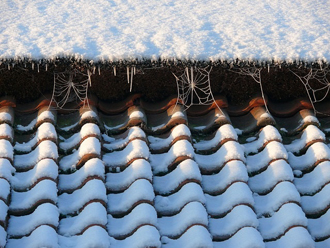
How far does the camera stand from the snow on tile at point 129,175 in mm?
3795

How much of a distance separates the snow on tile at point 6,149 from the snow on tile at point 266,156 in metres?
1.90

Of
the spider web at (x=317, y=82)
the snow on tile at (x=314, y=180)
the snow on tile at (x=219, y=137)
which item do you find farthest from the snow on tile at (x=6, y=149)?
the spider web at (x=317, y=82)

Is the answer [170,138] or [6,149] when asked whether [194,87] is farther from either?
[6,149]

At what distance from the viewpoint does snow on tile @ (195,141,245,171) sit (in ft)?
13.2

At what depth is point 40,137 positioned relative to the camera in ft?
13.5

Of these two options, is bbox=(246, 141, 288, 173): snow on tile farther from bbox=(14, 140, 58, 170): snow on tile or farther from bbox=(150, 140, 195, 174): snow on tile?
bbox=(14, 140, 58, 170): snow on tile

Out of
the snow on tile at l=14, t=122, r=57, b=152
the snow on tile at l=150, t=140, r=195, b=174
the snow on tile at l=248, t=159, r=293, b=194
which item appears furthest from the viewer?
the snow on tile at l=14, t=122, r=57, b=152

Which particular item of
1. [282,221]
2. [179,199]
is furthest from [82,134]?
[282,221]

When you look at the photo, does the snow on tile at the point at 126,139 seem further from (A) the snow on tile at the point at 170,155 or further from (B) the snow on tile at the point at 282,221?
(B) the snow on tile at the point at 282,221

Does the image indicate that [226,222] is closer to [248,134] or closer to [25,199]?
[248,134]

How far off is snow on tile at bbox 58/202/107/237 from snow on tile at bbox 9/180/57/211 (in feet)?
0.66

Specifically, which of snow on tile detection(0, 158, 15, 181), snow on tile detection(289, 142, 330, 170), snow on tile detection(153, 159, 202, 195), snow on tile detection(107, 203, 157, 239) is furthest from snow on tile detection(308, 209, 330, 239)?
snow on tile detection(0, 158, 15, 181)

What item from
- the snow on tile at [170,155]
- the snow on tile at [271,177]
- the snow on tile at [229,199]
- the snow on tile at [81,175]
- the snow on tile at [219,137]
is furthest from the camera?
the snow on tile at [219,137]

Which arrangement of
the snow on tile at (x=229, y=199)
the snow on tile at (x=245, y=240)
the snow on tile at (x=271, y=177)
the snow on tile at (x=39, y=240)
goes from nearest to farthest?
the snow on tile at (x=39, y=240), the snow on tile at (x=245, y=240), the snow on tile at (x=229, y=199), the snow on tile at (x=271, y=177)
